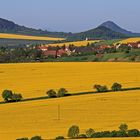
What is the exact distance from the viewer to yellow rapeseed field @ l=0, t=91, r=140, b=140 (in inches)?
1470

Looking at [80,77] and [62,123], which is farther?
[80,77]

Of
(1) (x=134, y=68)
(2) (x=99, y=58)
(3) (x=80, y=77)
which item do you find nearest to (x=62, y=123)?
(3) (x=80, y=77)

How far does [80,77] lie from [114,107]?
2417 centimetres

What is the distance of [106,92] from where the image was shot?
57250 mm

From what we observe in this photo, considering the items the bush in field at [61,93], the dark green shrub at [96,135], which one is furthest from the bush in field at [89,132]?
the bush in field at [61,93]

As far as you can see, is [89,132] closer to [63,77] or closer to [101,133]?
[101,133]

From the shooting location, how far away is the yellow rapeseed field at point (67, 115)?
37.3 meters

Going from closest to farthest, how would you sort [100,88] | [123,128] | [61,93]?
1. [123,128]
2. [61,93]
3. [100,88]

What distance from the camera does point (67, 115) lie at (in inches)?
1702

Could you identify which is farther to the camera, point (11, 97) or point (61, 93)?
point (61, 93)

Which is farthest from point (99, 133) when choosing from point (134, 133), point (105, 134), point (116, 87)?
point (116, 87)

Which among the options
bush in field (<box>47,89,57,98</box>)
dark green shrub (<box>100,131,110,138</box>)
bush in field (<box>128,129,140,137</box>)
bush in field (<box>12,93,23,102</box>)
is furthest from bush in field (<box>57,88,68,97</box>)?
bush in field (<box>128,129,140,137</box>)

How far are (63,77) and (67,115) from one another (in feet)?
90.5

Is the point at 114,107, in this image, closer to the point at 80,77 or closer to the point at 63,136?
the point at 63,136
